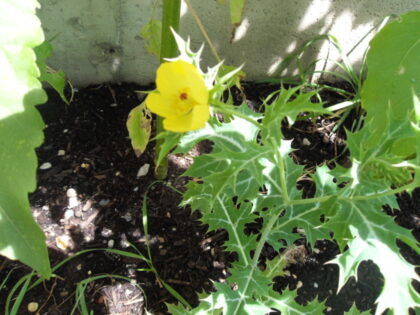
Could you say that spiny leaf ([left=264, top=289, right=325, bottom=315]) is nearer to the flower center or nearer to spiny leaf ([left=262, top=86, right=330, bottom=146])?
spiny leaf ([left=262, top=86, right=330, bottom=146])

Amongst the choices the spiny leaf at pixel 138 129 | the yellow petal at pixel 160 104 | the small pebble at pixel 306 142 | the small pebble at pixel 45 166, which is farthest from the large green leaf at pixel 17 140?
the small pebble at pixel 306 142

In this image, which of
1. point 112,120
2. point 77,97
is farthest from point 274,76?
point 77,97

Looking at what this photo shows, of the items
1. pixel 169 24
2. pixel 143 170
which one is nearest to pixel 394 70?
pixel 169 24

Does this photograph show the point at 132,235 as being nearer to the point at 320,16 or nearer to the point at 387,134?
the point at 387,134

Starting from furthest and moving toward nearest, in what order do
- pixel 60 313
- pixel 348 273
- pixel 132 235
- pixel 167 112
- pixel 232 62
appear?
pixel 232 62 → pixel 132 235 → pixel 60 313 → pixel 348 273 → pixel 167 112

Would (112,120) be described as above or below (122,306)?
above

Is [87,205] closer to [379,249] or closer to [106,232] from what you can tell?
[106,232]

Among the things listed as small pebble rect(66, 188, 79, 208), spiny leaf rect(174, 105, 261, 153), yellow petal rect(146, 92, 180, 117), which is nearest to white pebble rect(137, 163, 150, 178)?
small pebble rect(66, 188, 79, 208)
